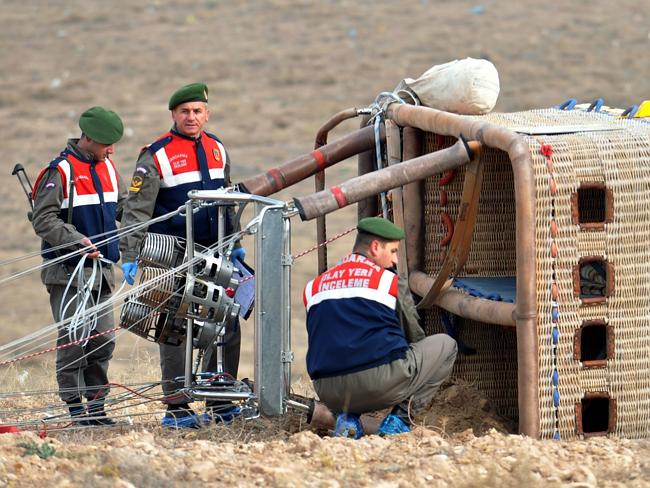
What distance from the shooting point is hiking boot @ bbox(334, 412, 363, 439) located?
678cm

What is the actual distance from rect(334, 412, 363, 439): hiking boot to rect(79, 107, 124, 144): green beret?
2.13 meters

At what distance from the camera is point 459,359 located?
7.69m

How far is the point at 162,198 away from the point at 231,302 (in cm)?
95

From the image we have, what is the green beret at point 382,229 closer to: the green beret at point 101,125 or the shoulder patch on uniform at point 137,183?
the shoulder patch on uniform at point 137,183

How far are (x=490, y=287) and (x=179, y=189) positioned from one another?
1.88 meters

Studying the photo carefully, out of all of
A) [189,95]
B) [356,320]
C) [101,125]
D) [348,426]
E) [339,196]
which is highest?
[189,95]

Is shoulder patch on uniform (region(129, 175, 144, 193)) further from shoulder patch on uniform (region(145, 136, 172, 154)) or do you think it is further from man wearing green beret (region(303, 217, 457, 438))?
man wearing green beret (region(303, 217, 457, 438))

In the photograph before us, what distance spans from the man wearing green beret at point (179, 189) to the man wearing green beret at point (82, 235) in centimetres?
19

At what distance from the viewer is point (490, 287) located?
23.7 ft

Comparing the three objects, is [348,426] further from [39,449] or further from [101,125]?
[101,125]

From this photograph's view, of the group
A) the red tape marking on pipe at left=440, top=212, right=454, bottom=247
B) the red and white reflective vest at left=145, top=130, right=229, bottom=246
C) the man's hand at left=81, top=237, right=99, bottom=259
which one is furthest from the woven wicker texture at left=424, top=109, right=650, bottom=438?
the man's hand at left=81, top=237, right=99, bottom=259

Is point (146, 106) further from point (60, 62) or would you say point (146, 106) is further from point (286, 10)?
point (286, 10)

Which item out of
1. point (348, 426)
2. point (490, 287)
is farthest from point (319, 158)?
point (348, 426)

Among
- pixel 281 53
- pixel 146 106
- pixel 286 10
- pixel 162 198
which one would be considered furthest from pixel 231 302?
pixel 286 10
